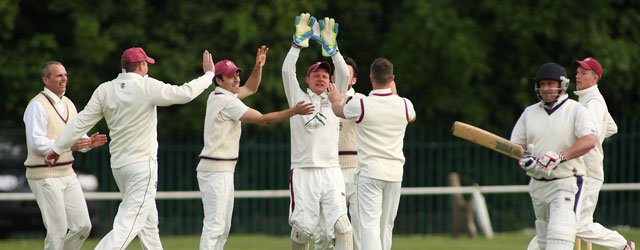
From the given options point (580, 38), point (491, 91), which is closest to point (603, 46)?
point (580, 38)

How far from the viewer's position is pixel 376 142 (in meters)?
11.3

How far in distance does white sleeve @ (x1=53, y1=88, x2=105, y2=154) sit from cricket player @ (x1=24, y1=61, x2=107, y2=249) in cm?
12

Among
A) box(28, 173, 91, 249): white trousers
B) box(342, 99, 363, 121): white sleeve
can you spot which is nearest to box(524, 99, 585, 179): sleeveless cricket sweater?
box(342, 99, 363, 121): white sleeve

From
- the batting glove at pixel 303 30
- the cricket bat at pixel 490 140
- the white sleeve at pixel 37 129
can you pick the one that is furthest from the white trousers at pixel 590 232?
the white sleeve at pixel 37 129

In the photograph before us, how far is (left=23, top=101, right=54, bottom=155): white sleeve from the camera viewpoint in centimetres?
1138

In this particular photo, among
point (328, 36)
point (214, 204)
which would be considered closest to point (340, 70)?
point (328, 36)

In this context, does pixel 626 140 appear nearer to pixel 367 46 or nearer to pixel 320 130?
pixel 367 46

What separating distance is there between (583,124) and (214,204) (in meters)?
3.36

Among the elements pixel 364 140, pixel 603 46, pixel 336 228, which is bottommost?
pixel 336 228

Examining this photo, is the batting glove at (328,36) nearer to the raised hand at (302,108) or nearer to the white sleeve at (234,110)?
the raised hand at (302,108)

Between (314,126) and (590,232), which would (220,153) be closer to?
(314,126)

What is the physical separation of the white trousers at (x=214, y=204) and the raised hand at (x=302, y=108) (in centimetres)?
134

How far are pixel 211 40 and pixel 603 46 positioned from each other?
592 cm

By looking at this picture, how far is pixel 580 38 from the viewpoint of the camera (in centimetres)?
2034
